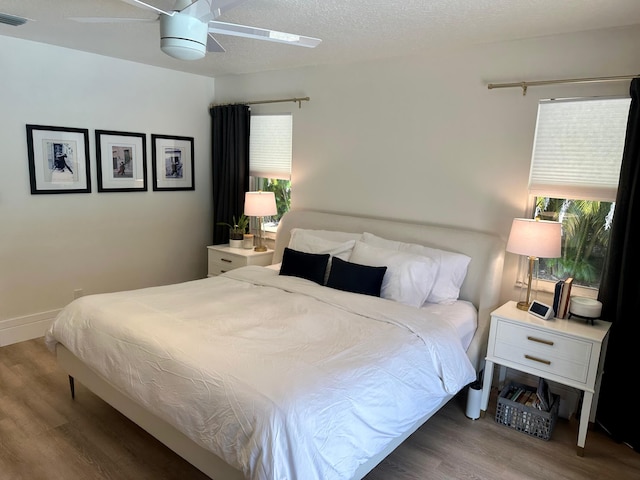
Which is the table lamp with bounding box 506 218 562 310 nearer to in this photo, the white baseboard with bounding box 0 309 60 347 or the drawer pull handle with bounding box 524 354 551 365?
the drawer pull handle with bounding box 524 354 551 365

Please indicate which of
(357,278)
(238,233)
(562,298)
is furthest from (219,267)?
(562,298)

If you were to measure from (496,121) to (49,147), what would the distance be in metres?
3.75

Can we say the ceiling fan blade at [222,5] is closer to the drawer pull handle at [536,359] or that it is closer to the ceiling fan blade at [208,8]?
the ceiling fan blade at [208,8]

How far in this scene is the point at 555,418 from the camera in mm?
2793

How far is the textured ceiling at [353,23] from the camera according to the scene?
2.47 m

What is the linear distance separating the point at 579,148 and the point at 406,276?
56.2 inches

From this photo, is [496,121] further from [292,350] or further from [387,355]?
[292,350]

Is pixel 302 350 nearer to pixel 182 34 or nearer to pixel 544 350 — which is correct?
pixel 544 350

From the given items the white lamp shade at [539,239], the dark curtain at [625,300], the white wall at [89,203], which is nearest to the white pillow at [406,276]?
the white lamp shade at [539,239]

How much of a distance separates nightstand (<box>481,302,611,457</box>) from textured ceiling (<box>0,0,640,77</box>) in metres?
1.83

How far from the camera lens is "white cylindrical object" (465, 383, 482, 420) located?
9.38 ft

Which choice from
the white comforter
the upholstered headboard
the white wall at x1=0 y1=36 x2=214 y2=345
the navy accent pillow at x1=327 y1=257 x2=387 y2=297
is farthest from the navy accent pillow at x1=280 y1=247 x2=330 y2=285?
the white wall at x1=0 y1=36 x2=214 y2=345

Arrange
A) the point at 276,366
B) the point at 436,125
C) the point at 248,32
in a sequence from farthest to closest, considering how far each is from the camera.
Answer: the point at 436,125
the point at 248,32
the point at 276,366

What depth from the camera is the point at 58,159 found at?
389cm
